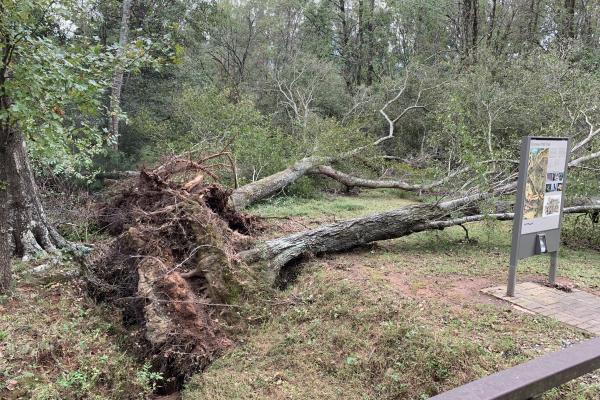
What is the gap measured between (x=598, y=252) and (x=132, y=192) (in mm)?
7365

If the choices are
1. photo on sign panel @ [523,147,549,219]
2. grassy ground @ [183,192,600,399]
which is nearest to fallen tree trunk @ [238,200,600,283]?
grassy ground @ [183,192,600,399]

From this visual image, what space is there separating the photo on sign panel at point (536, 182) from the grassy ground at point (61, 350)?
13.1 feet

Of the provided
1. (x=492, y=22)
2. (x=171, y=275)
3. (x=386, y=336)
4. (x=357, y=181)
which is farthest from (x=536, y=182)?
(x=492, y=22)

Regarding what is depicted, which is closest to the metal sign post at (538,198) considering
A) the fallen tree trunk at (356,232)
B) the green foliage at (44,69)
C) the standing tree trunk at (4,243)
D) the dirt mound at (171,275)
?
the fallen tree trunk at (356,232)

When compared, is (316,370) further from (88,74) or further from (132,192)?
(132,192)

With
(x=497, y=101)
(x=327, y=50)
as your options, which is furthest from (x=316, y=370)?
(x=327, y=50)

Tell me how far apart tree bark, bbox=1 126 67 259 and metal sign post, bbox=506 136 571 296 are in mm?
5422

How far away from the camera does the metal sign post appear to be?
4.50 metres

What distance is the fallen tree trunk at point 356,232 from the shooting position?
19.4 feet

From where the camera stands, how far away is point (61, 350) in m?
3.86

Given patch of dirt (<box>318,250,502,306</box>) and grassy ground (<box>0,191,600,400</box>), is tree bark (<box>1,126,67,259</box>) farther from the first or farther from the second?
patch of dirt (<box>318,250,502,306</box>)

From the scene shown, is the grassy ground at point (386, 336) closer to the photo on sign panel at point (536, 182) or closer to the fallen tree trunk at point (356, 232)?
the fallen tree trunk at point (356, 232)

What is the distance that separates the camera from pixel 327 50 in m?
25.0

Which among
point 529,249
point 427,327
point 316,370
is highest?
point 529,249
